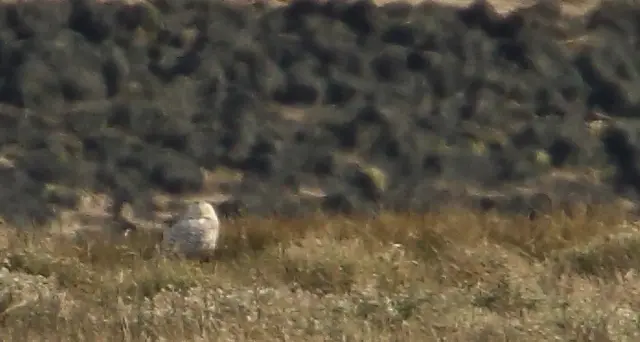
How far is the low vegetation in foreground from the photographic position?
7711mm

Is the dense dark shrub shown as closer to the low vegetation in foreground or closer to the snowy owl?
the low vegetation in foreground

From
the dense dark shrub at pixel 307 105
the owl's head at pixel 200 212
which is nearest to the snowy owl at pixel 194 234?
the owl's head at pixel 200 212

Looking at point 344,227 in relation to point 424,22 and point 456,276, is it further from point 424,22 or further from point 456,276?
point 424,22

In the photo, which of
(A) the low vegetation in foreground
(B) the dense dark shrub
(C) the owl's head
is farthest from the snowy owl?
(B) the dense dark shrub

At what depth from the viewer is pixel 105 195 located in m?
12.5

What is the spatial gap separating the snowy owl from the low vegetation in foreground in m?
0.15

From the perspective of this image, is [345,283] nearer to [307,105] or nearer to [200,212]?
[200,212]

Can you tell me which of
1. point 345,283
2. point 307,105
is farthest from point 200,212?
point 307,105

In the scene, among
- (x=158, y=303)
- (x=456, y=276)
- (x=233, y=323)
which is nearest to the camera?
(x=233, y=323)

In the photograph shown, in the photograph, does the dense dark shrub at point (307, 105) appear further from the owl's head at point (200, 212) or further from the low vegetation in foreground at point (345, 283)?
the owl's head at point (200, 212)

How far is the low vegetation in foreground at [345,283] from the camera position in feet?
25.3

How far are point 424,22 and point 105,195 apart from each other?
3327 millimetres

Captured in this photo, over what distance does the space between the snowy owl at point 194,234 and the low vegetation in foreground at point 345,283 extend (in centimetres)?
15

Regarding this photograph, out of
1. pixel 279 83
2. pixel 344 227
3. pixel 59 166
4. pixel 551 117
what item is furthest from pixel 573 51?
pixel 59 166
